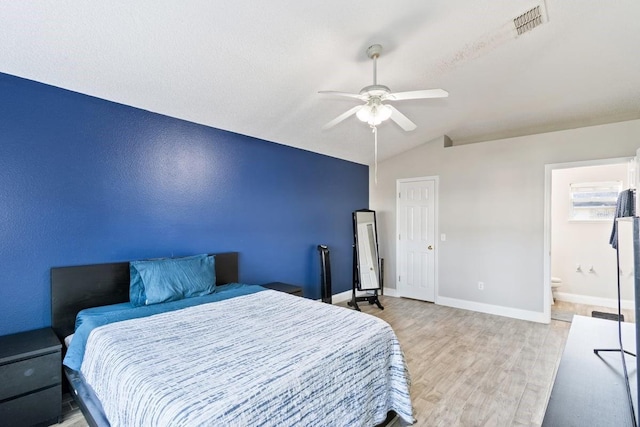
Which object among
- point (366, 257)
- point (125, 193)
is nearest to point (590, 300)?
point (366, 257)

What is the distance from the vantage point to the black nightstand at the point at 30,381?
189 cm

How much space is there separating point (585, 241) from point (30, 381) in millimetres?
6846

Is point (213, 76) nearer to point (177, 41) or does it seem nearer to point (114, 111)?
point (177, 41)

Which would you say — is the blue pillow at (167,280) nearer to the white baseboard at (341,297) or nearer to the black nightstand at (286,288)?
the black nightstand at (286,288)

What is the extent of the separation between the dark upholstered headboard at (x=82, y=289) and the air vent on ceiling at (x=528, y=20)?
3.97 meters

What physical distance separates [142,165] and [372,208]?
393 centimetres

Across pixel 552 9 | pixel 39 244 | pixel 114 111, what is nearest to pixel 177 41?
pixel 114 111

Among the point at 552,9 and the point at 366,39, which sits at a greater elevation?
the point at 552,9

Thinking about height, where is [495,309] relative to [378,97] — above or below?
below

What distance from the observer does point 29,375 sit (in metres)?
1.95

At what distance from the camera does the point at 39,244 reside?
236cm

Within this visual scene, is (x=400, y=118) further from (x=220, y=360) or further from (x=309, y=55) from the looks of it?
(x=220, y=360)

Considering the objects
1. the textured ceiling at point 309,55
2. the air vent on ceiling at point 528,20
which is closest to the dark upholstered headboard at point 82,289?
the textured ceiling at point 309,55

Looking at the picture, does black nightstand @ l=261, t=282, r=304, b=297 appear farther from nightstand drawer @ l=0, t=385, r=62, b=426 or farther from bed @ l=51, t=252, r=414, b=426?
nightstand drawer @ l=0, t=385, r=62, b=426
